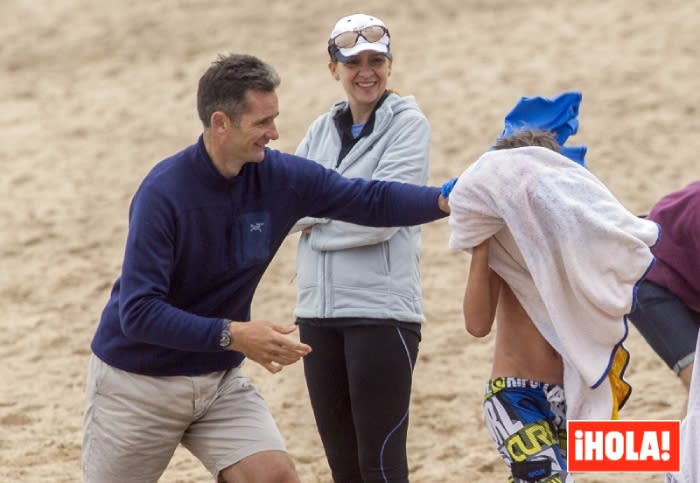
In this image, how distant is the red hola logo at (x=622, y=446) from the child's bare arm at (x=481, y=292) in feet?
1.35

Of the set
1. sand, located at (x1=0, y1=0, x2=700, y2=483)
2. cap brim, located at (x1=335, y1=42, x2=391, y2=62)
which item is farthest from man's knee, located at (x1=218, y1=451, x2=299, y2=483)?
sand, located at (x1=0, y1=0, x2=700, y2=483)

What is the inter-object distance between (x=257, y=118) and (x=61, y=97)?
8367 millimetres

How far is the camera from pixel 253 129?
4312 mm

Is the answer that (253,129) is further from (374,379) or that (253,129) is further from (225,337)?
(374,379)

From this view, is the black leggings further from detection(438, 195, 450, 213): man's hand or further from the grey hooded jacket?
detection(438, 195, 450, 213): man's hand

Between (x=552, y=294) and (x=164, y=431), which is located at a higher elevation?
(x=552, y=294)

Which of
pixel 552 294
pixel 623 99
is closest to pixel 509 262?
pixel 552 294

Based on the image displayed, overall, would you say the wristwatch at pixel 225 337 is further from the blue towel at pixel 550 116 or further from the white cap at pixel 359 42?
the white cap at pixel 359 42

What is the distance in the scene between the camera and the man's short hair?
14.1 feet

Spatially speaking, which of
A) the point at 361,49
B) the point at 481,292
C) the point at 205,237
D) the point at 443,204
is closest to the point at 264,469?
the point at 205,237

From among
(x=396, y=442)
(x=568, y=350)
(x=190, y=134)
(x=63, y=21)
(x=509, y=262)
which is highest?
(x=63, y=21)

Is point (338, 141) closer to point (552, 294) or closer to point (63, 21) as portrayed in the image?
point (552, 294)

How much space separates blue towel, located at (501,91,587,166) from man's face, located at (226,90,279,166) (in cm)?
75

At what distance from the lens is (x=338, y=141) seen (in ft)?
16.5
